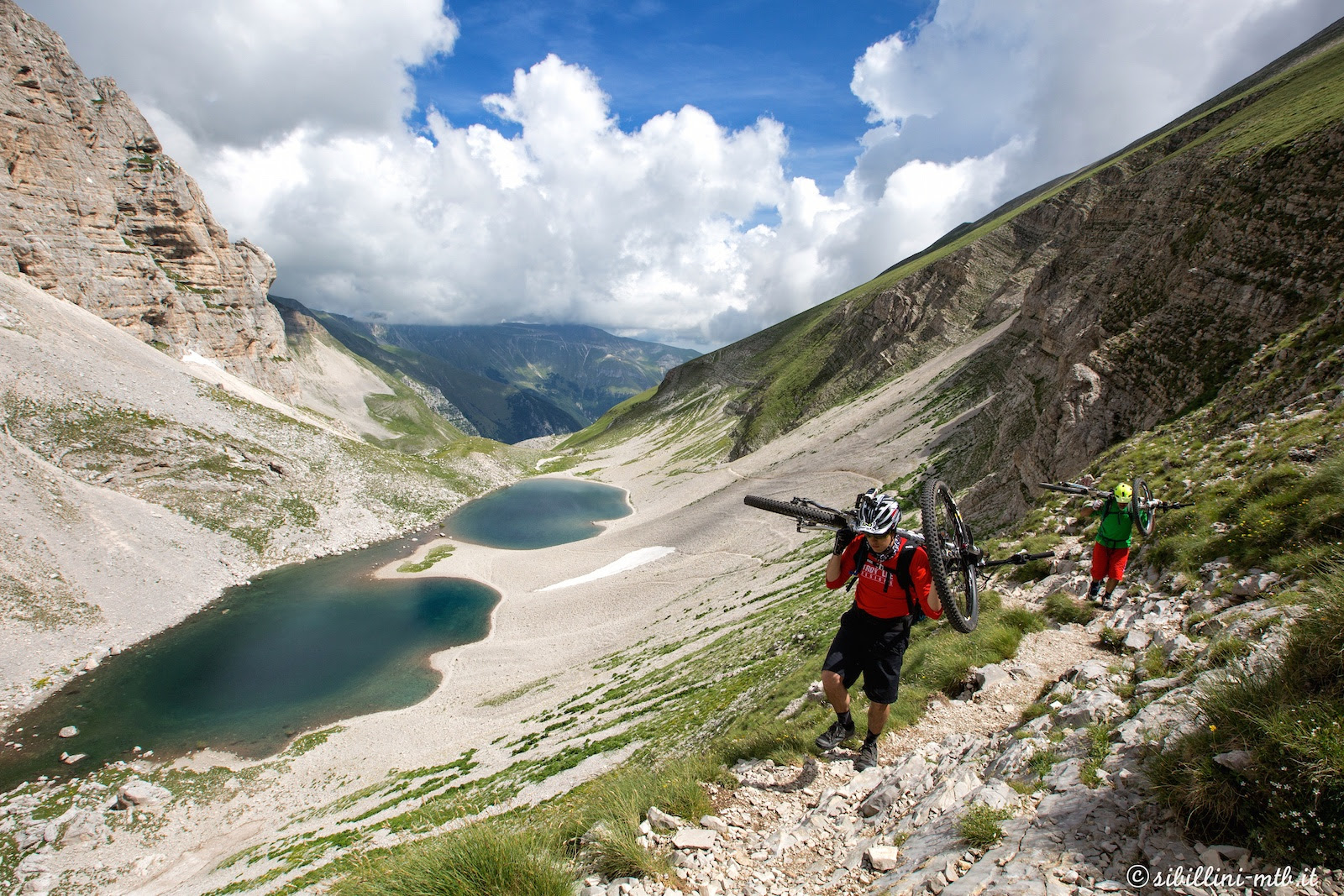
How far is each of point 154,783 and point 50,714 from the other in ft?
40.7

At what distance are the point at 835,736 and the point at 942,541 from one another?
316cm

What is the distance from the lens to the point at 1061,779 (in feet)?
17.0

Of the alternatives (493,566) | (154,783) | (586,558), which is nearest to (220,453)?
(493,566)

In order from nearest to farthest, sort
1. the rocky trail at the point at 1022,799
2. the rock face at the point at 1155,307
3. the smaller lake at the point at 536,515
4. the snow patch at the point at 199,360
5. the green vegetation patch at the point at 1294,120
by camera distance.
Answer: the rocky trail at the point at 1022,799, the rock face at the point at 1155,307, the green vegetation patch at the point at 1294,120, the smaller lake at the point at 536,515, the snow patch at the point at 199,360

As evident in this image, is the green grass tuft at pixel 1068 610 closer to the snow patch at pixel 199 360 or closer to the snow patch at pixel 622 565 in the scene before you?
the snow patch at pixel 622 565

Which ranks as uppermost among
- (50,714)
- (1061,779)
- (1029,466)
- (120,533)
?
(120,533)

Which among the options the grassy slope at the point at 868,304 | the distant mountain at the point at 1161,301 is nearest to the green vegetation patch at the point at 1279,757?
the distant mountain at the point at 1161,301

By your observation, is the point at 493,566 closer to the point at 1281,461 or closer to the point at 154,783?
the point at 154,783

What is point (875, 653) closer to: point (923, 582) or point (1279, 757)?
point (923, 582)

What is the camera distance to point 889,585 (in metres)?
7.13

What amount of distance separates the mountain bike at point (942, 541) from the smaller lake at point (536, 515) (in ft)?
226

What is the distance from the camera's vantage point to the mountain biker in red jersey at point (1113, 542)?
1034 cm

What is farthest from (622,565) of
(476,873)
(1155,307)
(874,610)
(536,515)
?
(476,873)

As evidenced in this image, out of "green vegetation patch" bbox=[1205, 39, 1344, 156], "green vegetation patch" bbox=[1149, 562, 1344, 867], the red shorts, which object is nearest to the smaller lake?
the red shorts
